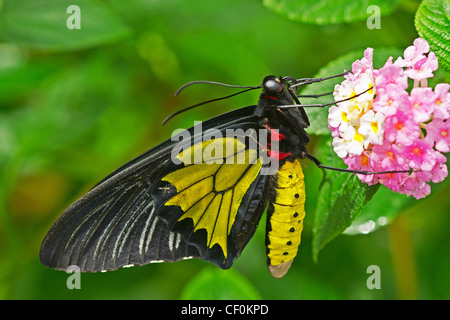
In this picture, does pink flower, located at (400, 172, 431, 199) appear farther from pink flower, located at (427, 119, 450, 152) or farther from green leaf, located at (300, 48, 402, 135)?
green leaf, located at (300, 48, 402, 135)

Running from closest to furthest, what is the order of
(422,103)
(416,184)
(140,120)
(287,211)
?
(422,103)
(416,184)
(287,211)
(140,120)

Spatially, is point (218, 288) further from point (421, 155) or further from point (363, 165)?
point (421, 155)

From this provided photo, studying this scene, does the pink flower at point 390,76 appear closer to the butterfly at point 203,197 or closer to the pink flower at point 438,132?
the pink flower at point 438,132

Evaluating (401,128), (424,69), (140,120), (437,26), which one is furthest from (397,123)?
(140,120)

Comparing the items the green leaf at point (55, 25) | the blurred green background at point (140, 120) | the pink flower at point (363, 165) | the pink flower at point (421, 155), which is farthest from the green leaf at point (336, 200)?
the green leaf at point (55, 25)

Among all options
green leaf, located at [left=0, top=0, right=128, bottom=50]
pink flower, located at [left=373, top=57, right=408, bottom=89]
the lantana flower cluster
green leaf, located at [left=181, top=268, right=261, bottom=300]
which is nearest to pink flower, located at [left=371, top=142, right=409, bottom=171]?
the lantana flower cluster

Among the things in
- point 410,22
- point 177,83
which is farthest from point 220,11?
point 410,22
